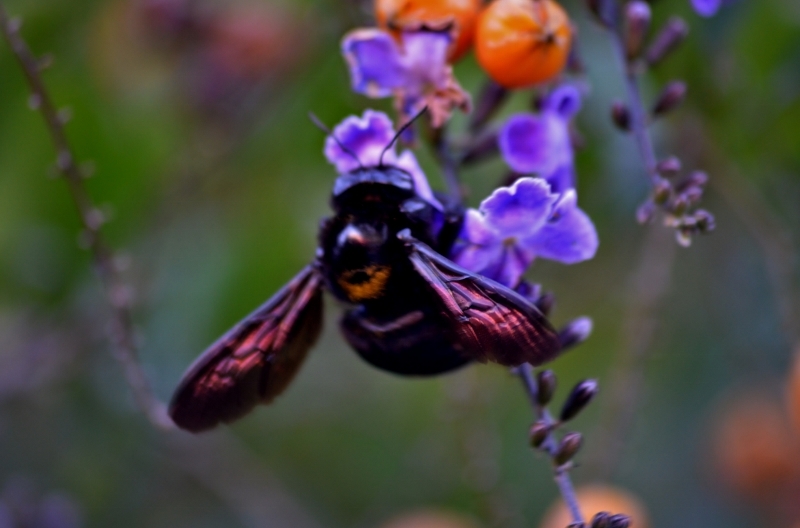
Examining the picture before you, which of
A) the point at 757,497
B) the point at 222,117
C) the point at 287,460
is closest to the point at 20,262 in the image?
the point at 222,117

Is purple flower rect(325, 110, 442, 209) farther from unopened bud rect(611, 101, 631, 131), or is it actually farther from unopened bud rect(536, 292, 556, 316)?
unopened bud rect(611, 101, 631, 131)

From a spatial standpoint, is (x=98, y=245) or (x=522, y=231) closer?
(x=522, y=231)

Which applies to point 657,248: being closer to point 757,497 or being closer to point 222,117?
point 757,497

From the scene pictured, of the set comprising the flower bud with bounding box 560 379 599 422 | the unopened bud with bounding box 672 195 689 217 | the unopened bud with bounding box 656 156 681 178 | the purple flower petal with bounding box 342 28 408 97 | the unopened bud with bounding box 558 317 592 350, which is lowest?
the flower bud with bounding box 560 379 599 422

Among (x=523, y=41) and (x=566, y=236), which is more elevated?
(x=523, y=41)

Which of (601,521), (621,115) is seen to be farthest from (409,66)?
(601,521)

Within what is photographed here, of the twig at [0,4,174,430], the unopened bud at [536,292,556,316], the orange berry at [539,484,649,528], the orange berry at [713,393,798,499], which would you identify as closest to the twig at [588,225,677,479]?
the orange berry at [539,484,649,528]

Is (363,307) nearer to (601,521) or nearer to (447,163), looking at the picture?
(447,163)
